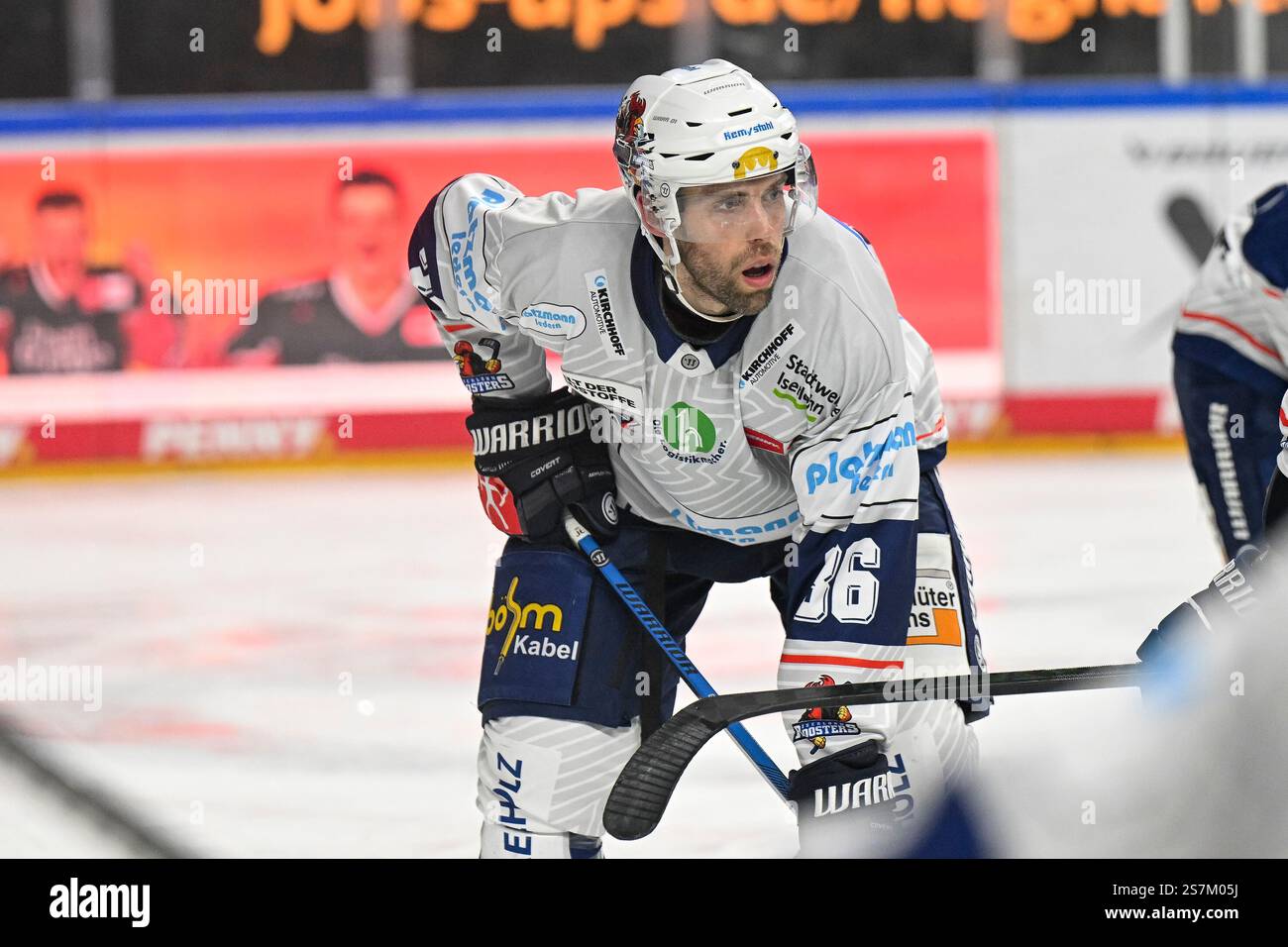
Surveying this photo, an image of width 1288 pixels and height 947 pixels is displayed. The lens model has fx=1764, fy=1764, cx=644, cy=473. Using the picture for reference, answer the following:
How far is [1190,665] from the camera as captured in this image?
1.33 meters

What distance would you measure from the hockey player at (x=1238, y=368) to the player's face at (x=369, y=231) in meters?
4.13

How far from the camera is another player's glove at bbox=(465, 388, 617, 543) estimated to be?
2520 mm

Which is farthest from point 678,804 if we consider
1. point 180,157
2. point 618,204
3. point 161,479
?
point 180,157

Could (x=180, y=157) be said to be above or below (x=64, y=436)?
above

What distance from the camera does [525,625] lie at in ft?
7.93

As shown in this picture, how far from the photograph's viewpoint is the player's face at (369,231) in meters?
6.90

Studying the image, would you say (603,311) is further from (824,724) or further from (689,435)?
(824,724)

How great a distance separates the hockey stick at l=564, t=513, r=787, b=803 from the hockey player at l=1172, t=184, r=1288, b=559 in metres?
1.22

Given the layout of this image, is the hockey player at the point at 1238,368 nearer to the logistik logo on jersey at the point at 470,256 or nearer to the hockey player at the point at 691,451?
the hockey player at the point at 691,451

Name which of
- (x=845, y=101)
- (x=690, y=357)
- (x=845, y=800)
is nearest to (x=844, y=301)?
(x=690, y=357)

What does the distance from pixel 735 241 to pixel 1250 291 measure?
1440mm

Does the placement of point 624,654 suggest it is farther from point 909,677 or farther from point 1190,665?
point 1190,665

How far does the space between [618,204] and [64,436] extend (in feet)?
16.2
